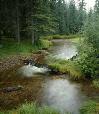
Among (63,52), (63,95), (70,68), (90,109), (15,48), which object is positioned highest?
(15,48)

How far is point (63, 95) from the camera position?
19281mm

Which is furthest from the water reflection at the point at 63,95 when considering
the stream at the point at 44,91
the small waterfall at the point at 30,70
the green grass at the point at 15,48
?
the green grass at the point at 15,48

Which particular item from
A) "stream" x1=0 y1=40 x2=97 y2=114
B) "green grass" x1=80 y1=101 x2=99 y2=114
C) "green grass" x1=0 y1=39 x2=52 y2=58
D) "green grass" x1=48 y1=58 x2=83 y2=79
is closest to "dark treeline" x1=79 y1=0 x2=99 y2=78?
"green grass" x1=48 y1=58 x2=83 y2=79

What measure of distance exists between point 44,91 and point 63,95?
5.35 ft

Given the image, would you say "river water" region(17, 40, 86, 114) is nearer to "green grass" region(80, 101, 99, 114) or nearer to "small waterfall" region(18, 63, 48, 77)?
"small waterfall" region(18, 63, 48, 77)

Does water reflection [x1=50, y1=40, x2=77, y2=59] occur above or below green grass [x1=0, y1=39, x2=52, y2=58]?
below

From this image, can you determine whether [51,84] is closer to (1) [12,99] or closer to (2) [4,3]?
(1) [12,99]

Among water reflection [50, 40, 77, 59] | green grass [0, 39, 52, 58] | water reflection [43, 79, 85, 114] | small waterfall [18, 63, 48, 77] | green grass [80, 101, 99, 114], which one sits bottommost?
water reflection [50, 40, 77, 59]

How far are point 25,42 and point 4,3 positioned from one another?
678 centimetres

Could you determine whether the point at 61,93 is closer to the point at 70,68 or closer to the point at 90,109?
the point at 90,109

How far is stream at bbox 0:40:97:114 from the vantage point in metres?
17.2

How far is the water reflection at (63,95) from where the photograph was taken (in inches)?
659

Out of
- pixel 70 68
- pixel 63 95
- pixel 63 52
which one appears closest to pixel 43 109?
pixel 63 95

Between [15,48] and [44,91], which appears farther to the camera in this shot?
[15,48]
